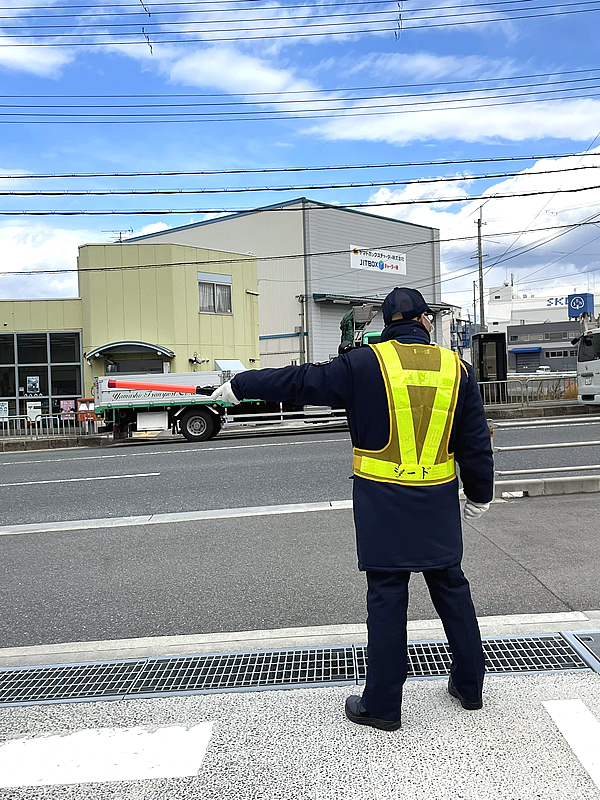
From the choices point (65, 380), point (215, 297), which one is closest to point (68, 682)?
point (65, 380)

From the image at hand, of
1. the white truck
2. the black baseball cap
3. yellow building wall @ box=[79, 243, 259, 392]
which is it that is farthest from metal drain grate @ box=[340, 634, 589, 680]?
yellow building wall @ box=[79, 243, 259, 392]

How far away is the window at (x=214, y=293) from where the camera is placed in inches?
1064

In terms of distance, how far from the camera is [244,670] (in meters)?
3.98

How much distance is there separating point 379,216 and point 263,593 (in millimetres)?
39954

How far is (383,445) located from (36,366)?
25.2 metres

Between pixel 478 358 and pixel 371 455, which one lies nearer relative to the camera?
pixel 371 455

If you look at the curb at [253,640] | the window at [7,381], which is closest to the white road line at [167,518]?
the curb at [253,640]

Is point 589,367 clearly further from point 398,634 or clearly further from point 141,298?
point 398,634

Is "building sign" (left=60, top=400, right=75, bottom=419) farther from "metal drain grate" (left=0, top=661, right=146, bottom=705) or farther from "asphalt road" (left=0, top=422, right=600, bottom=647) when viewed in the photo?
"metal drain grate" (left=0, top=661, right=146, bottom=705)

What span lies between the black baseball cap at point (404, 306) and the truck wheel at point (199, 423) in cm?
1639

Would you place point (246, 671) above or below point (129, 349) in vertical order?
below

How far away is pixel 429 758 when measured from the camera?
296cm

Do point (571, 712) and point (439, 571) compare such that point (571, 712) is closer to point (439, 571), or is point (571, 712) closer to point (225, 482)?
point (439, 571)

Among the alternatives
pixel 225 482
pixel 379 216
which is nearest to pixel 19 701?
pixel 225 482
